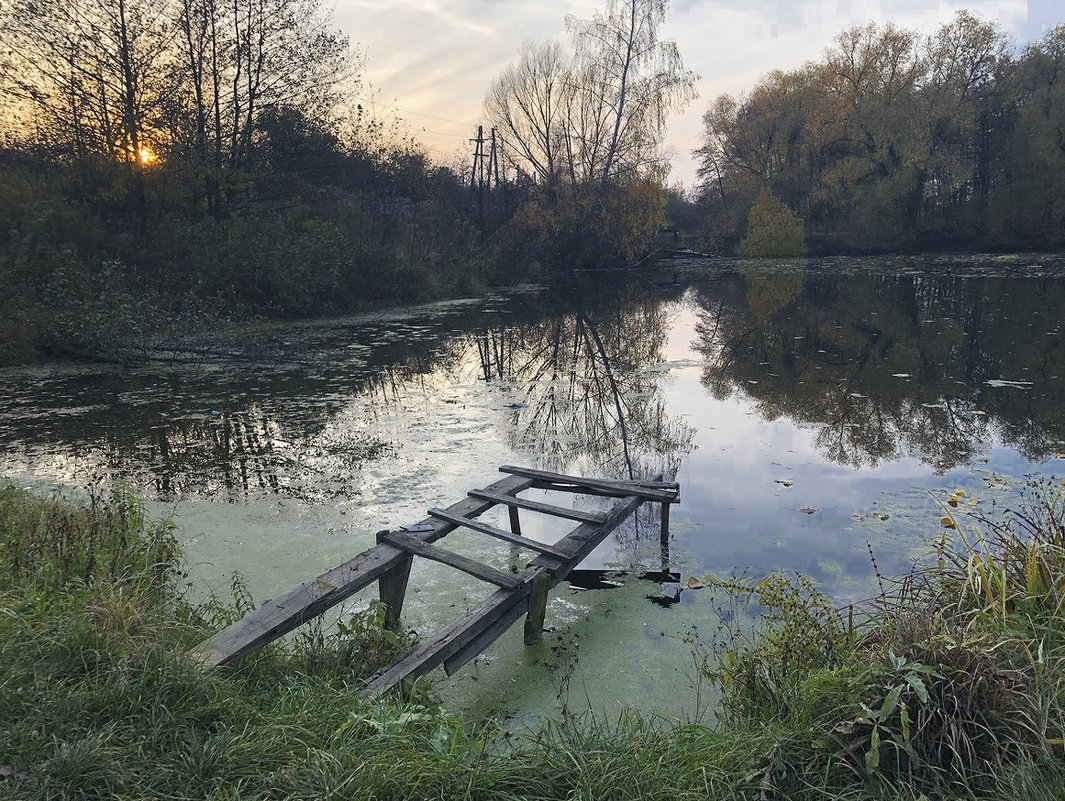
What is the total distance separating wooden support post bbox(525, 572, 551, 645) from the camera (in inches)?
153

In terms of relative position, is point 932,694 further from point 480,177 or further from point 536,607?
point 480,177

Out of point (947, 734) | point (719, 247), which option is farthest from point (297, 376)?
point (719, 247)

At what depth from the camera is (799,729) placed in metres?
2.53

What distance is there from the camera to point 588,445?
7797mm

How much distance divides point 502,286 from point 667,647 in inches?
1048

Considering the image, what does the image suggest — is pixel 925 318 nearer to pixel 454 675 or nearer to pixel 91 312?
pixel 454 675

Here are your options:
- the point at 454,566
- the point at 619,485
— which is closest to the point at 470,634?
the point at 454,566

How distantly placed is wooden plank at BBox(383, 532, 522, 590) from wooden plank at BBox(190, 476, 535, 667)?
0.06 meters

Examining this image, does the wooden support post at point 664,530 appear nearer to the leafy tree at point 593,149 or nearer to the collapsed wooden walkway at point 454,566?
the collapsed wooden walkway at point 454,566

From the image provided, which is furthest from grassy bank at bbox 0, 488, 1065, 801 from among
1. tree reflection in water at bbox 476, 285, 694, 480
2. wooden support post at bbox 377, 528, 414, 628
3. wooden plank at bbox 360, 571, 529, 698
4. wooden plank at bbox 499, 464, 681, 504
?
tree reflection in water at bbox 476, 285, 694, 480

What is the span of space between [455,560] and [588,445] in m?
3.80

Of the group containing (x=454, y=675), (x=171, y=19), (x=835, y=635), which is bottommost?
(x=454, y=675)

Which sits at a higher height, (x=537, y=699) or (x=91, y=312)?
(x=91, y=312)

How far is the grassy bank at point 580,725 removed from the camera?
7.55 ft
